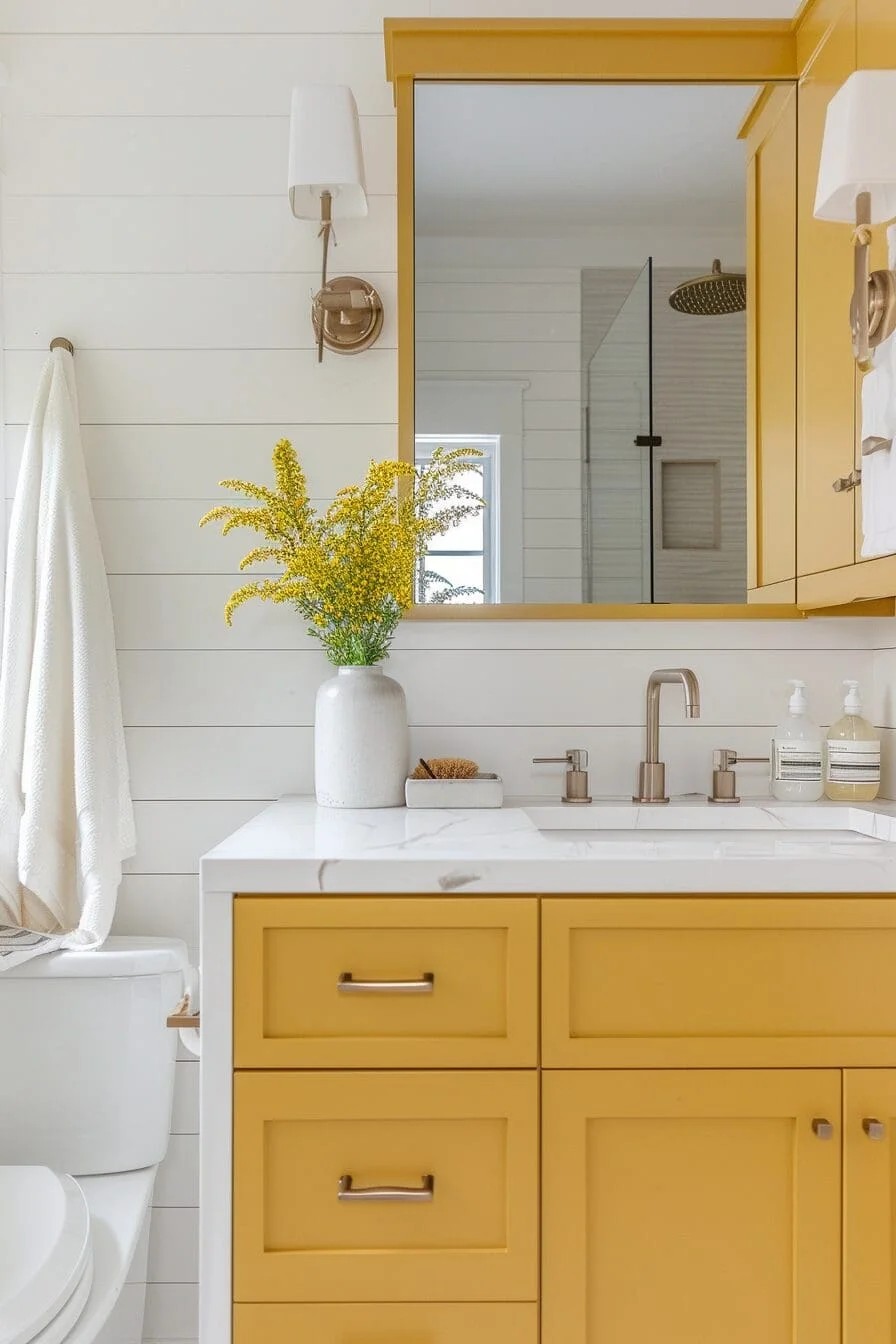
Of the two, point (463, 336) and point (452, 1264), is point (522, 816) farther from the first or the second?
point (463, 336)

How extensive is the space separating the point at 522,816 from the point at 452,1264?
A: 1.79 ft

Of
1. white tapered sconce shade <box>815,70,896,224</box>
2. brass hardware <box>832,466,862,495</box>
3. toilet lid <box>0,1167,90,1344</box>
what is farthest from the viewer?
brass hardware <box>832,466,862,495</box>

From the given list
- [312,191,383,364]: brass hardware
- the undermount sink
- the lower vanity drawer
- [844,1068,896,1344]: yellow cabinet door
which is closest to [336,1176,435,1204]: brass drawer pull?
the lower vanity drawer

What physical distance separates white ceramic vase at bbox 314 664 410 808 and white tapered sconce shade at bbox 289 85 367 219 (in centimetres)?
73

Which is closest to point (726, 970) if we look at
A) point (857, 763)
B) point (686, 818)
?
point (686, 818)

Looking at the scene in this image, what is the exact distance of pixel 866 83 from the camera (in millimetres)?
1200

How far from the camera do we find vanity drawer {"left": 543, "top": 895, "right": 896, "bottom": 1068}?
3.59 ft

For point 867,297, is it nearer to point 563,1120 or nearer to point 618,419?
point 618,419

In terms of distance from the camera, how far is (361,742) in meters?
1.49

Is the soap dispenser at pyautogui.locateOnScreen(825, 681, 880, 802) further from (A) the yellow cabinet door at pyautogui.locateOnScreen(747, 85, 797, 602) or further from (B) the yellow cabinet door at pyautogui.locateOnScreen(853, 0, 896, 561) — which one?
(B) the yellow cabinet door at pyautogui.locateOnScreen(853, 0, 896, 561)

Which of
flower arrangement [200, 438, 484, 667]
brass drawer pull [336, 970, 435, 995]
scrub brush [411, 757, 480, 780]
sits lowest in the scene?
brass drawer pull [336, 970, 435, 995]

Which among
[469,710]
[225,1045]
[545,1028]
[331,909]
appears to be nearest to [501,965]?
[545,1028]

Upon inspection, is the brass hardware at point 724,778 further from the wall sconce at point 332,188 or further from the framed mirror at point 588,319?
the wall sconce at point 332,188

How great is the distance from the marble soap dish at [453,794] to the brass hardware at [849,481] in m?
0.63
